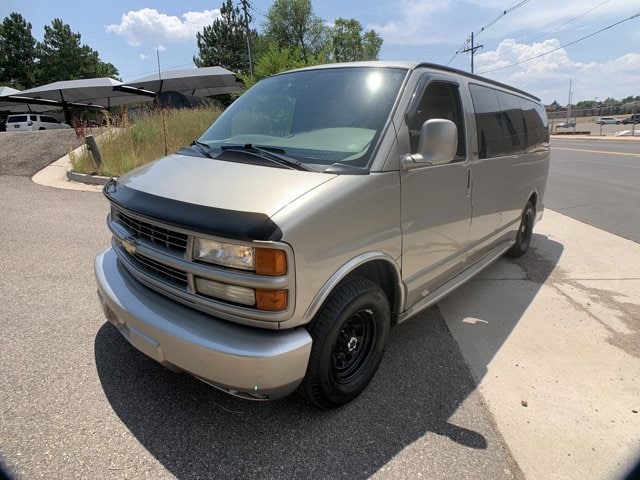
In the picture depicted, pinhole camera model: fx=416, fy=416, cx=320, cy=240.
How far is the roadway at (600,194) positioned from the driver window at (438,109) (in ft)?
14.9

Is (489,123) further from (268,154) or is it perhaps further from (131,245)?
(131,245)

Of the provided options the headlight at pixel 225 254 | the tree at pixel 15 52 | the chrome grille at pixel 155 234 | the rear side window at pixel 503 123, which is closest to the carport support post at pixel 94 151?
the chrome grille at pixel 155 234

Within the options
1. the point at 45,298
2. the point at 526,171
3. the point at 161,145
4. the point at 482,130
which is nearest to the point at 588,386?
the point at 482,130

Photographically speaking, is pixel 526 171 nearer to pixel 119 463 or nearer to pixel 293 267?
pixel 293 267

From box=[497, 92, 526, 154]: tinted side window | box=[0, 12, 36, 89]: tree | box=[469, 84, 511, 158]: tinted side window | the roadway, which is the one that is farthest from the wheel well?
box=[0, 12, 36, 89]: tree

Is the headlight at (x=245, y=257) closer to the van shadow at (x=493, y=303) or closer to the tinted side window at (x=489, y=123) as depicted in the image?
the van shadow at (x=493, y=303)

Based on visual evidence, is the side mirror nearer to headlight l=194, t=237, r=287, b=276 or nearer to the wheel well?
the wheel well

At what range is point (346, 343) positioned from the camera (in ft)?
8.32

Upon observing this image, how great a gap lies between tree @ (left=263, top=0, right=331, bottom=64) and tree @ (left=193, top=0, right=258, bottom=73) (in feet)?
15.3

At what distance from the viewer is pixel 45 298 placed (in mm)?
3764

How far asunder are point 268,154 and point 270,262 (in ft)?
3.07

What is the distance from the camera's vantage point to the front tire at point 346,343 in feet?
7.22

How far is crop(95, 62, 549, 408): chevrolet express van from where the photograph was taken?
1.96 m

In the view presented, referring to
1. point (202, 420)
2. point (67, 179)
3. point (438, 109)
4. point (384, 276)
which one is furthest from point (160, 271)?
point (67, 179)
